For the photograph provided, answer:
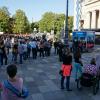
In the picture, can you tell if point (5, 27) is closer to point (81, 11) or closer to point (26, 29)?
point (26, 29)

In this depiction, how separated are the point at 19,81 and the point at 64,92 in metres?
6.92

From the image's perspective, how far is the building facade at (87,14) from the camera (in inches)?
3526

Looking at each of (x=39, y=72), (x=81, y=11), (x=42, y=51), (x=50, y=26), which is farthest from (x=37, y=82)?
(x=50, y=26)

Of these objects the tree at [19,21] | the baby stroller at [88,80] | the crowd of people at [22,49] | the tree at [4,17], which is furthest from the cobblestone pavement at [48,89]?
the tree at [19,21]

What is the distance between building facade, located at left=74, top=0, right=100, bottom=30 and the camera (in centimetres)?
8956

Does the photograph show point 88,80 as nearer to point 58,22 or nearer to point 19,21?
point 19,21

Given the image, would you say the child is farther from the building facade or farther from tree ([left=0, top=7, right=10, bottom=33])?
tree ([left=0, top=7, right=10, bottom=33])

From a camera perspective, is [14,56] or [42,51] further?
[42,51]

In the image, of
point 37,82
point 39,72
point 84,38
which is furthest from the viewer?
point 84,38

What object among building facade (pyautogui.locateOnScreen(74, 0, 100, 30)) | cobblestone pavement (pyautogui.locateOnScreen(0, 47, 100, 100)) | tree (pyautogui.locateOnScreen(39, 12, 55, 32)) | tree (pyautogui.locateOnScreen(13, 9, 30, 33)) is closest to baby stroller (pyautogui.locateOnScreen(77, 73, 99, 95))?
cobblestone pavement (pyautogui.locateOnScreen(0, 47, 100, 100))

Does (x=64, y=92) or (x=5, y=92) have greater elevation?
(x=5, y=92)

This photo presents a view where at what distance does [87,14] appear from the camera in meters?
95.6

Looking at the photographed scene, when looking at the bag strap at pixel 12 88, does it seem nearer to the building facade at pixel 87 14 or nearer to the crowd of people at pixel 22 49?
the crowd of people at pixel 22 49

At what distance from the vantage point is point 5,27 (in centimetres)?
9938
